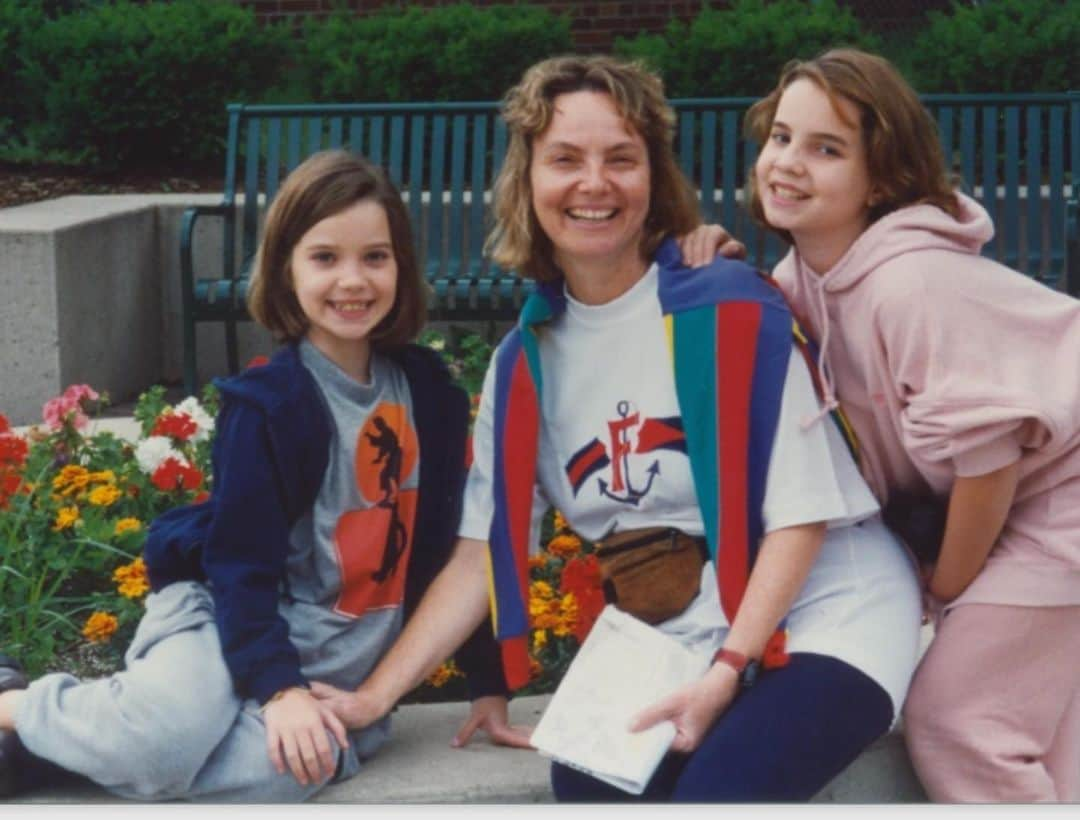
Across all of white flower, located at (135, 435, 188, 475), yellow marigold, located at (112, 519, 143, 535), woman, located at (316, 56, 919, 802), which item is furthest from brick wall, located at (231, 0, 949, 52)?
woman, located at (316, 56, 919, 802)

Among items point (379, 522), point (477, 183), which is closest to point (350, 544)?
point (379, 522)

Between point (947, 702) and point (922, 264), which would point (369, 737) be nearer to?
point (947, 702)

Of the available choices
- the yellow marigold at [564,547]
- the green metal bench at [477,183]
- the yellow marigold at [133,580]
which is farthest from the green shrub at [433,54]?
the yellow marigold at [133,580]

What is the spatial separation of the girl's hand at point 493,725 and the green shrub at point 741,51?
5292 millimetres

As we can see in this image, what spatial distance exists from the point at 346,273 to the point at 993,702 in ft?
4.19

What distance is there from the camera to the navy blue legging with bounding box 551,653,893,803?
2840 mm

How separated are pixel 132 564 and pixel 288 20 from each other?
6155 millimetres

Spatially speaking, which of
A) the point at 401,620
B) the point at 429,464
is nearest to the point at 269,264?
the point at 429,464

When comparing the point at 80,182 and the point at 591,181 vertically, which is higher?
the point at 591,181

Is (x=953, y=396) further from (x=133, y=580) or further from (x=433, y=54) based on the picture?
(x=433, y=54)

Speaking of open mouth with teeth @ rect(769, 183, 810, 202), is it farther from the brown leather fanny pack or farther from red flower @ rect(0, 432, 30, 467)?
red flower @ rect(0, 432, 30, 467)

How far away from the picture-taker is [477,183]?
7.14m

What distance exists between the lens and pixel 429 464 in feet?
10.9

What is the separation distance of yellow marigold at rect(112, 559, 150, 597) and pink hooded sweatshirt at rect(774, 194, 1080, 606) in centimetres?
149
